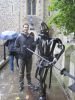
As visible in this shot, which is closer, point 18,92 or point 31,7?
point 18,92

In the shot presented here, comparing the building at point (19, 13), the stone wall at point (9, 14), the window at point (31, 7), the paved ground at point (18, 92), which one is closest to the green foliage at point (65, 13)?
the paved ground at point (18, 92)

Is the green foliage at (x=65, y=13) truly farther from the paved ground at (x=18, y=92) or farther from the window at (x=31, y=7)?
the window at (x=31, y=7)

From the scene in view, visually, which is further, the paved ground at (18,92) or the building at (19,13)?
the building at (19,13)

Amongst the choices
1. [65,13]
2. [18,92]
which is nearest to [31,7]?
[18,92]

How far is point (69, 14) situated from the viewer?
8039 mm

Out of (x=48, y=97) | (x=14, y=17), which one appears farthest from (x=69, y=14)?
(x=14, y=17)

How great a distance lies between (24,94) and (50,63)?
1.73 metres

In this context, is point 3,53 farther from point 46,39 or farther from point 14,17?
point 14,17

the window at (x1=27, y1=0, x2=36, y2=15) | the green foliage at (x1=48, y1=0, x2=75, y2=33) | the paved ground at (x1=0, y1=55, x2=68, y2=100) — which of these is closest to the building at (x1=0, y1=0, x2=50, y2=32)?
the window at (x1=27, y1=0, x2=36, y2=15)

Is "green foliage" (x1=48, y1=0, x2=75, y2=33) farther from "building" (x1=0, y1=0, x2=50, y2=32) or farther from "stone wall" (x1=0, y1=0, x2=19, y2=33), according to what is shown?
"stone wall" (x1=0, y1=0, x2=19, y2=33)

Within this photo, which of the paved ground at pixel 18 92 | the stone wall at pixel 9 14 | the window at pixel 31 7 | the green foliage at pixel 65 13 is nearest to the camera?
the green foliage at pixel 65 13

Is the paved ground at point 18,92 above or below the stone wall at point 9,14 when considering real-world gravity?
below

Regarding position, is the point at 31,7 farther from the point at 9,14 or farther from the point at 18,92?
the point at 18,92

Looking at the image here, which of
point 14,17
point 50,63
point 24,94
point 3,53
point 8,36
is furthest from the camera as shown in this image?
point 14,17
